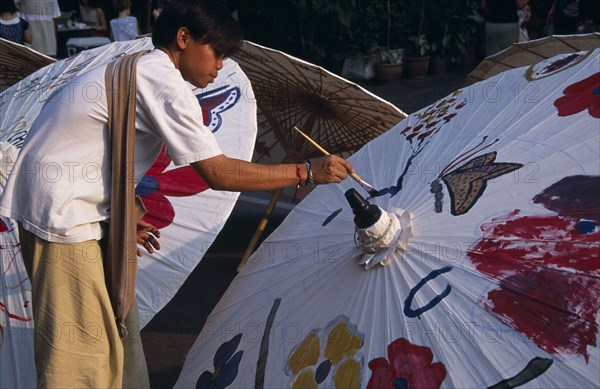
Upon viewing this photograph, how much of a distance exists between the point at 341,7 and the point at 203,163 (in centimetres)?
853

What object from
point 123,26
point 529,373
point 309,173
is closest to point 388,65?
point 123,26

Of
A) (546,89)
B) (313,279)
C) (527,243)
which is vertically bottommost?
(313,279)

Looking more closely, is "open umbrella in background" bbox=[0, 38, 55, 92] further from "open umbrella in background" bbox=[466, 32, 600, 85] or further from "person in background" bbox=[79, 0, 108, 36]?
"person in background" bbox=[79, 0, 108, 36]

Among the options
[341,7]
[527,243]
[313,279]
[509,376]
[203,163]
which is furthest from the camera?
[341,7]

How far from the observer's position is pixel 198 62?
7.88 ft

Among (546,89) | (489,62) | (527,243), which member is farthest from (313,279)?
(489,62)

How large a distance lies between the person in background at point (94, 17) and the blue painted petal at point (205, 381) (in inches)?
394

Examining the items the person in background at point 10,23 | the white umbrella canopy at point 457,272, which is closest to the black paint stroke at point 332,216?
the white umbrella canopy at point 457,272

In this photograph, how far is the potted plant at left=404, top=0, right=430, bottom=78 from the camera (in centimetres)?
1077

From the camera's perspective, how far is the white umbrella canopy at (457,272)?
192cm

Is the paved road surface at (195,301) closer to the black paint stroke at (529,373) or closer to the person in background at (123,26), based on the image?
the black paint stroke at (529,373)

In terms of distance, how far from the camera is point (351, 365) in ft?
7.02

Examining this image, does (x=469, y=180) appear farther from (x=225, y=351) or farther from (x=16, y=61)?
(x=16, y=61)

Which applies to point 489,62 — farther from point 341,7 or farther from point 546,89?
point 341,7
